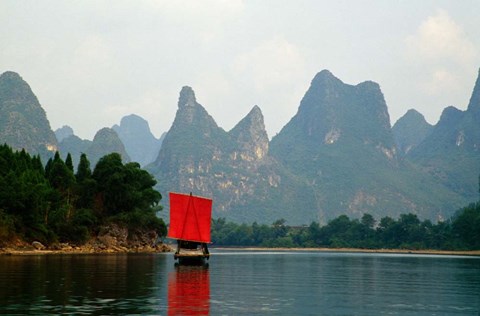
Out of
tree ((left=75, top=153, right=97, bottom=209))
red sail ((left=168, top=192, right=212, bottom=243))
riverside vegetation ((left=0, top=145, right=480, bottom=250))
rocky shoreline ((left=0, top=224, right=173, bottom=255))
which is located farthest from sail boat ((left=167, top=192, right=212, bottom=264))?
tree ((left=75, top=153, right=97, bottom=209))

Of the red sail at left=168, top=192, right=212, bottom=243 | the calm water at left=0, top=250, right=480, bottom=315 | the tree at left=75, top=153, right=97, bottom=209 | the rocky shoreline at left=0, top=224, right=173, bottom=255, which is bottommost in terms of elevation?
the calm water at left=0, top=250, right=480, bottom=315

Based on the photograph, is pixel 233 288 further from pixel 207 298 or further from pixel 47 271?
pixel 47 271

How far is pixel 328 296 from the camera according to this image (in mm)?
34688

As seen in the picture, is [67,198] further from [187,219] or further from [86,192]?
[187,219]

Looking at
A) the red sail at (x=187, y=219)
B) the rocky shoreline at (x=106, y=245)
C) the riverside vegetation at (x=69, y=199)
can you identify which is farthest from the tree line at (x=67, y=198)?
the red sail at (x=187, y=219)

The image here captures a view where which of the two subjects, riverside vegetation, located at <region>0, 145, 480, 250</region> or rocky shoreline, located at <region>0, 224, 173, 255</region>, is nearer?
rocky shoreline, located at <region>0, 224, 173, 255</region>

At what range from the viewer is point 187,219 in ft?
241

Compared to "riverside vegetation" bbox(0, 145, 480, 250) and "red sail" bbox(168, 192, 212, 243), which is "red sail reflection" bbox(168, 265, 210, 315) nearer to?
"red sail" bbox(168, 192, 212, 243)

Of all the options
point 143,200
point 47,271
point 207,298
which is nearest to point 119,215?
point 143,200

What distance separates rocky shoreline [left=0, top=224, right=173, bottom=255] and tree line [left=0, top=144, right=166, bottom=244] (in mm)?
1135

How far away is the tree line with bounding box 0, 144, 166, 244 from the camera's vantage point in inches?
3433

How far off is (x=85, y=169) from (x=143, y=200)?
38.9 feet

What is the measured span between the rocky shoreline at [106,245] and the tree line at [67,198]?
1.13 m

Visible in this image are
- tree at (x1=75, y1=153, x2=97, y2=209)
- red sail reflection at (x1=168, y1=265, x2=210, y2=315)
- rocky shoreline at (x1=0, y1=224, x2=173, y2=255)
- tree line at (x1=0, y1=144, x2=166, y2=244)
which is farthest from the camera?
tree at (x1=75, y1=153, x2=97, y2=209)
